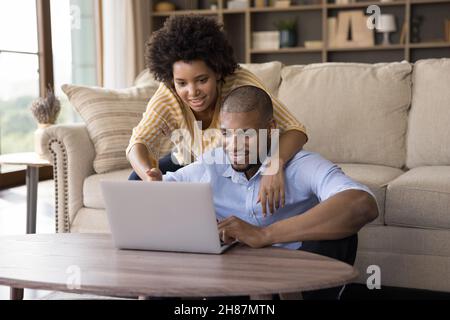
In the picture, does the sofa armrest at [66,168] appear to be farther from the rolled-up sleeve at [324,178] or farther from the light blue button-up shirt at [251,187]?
the rolled-up sleeve at [324,178]

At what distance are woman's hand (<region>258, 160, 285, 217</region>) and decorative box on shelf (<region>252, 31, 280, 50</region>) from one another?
447cm

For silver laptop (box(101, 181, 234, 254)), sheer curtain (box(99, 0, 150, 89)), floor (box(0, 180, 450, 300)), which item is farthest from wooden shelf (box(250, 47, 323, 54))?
silver laptop (box(101, 181, 234, 254))

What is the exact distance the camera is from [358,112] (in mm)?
2738

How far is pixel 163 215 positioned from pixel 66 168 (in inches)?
56.2

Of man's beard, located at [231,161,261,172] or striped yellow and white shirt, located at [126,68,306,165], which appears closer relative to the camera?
man's beard, located at [231,161,261,172]

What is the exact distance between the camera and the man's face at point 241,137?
152cm

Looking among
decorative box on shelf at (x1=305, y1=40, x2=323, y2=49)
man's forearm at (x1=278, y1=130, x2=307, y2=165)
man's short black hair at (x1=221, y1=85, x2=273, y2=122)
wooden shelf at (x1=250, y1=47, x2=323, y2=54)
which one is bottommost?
man's forearm at (x1=278, y1=130, x2=307, y2=165)

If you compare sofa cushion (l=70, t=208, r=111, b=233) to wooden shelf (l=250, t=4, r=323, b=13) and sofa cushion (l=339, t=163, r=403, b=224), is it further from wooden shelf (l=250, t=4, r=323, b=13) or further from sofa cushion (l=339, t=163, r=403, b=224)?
wooden shelf (l=250, t=4, r=323, b=13)

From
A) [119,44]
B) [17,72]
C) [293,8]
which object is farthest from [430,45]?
[17,72]

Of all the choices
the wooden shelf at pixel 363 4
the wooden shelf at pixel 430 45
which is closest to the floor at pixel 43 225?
the wooden shelf at pixel 363 4

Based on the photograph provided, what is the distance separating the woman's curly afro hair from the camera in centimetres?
192

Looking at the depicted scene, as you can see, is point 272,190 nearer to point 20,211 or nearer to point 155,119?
point 155,119

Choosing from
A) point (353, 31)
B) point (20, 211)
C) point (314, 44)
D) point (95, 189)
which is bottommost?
point (20, 211)
